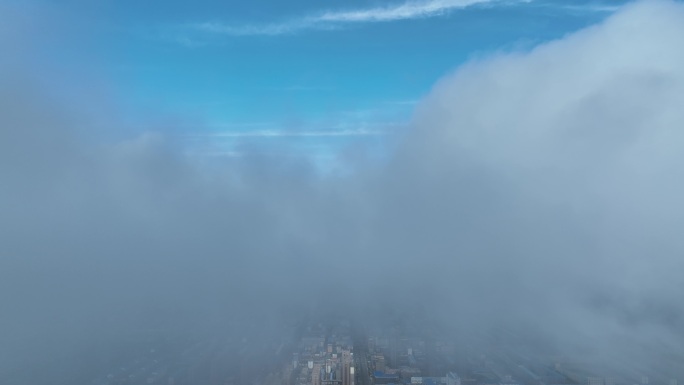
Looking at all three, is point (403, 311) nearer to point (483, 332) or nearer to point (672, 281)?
point (483, 332)

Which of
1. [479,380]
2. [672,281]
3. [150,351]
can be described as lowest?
[479,380]

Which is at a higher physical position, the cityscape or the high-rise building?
the cityscape

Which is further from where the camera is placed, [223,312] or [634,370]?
[223,312]

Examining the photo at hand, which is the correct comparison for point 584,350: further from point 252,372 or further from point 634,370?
point 252,372

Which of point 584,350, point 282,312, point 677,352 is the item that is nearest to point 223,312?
point 282,312

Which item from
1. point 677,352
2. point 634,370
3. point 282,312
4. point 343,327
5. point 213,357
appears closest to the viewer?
point 634,370

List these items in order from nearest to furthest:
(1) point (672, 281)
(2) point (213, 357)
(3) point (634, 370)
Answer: (3) point (634, 370), (2) point (213, 357), (1) point (672, 281)

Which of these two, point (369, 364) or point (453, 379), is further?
point (369, 364)

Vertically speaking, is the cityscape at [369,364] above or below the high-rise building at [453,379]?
above

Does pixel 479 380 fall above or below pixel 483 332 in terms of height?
below

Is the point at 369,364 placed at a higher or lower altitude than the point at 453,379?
higher
